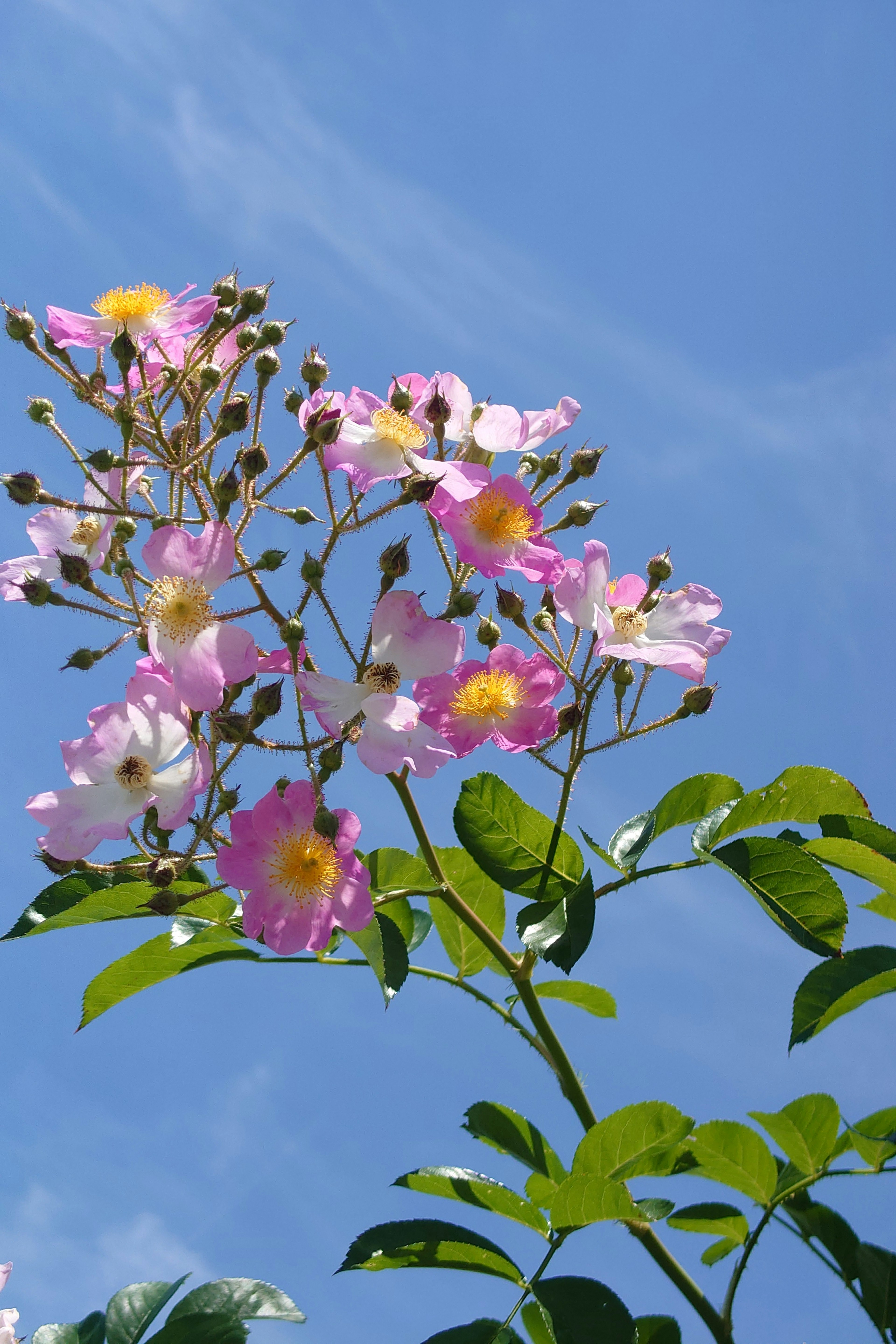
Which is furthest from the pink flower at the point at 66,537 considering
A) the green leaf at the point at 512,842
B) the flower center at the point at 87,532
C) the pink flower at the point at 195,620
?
the green leaf at the point at 512,842

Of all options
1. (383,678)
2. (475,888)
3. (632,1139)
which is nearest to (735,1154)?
(632,1139)

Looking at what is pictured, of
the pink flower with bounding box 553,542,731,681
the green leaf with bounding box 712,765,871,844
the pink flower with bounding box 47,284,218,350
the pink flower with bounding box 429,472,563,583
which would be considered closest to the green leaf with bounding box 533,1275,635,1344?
the green leaf with bounding box 712,765,871,844

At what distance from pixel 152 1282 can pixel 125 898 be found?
0.81 meters

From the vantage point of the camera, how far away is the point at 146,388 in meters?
1.95

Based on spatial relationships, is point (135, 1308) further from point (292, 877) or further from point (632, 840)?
point (632, 840)

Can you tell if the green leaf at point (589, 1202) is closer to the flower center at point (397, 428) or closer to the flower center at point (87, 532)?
the flower center at point (397, 428)

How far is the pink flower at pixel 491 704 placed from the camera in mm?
2070

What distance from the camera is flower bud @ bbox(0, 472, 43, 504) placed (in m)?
1.96

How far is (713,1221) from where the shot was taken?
7.05 ft

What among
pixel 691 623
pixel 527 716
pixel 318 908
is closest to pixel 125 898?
pixel 318 908

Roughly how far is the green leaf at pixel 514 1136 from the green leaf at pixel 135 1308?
2.11 feet

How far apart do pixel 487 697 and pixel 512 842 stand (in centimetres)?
29

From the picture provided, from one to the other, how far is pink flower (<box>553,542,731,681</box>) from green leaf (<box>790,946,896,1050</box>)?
0.62 meters

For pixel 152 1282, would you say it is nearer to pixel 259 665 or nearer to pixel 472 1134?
pixel 472 1134
